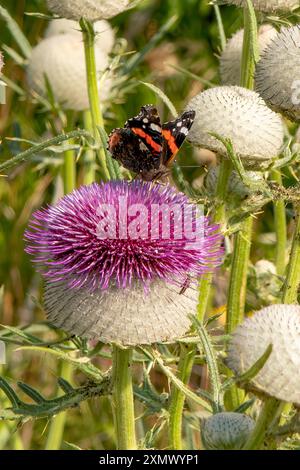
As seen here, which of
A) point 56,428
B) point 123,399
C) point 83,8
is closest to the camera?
point 123,399

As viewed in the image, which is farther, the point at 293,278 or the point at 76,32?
the point at 76,32

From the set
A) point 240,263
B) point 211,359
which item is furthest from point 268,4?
point 211,359

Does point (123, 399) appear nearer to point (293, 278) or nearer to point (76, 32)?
point (293, 278)

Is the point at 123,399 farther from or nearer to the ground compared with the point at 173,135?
nearer to the ground

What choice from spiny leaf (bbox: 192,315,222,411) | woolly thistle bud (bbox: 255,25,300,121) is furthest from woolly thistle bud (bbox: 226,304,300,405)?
woolly thistle bud (bbox: 255,25,300,121)

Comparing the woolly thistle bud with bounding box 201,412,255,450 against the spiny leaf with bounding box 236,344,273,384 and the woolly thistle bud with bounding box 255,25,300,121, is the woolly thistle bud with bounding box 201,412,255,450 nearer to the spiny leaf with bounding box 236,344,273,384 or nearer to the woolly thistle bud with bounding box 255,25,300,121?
the spiny leaf with bounding box 236,344,273,384

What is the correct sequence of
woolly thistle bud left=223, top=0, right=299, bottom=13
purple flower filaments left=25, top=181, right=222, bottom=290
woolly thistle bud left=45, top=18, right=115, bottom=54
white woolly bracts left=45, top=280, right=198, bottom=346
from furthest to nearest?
woolly thistle bud left=45, top=18, right=115, bottom=54 → woolly thistle bud left=223, top=0, right=299, bottom=13 → purple flower filaments left=25, top=181, right=222, bottom=290 → white woolly bracts left=45, top=280, right=198, bottom=346

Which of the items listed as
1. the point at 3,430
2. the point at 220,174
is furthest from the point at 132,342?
the point at 3,430
